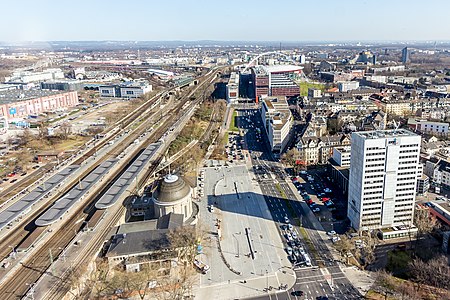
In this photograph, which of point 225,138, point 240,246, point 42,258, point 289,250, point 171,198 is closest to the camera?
point 42,258

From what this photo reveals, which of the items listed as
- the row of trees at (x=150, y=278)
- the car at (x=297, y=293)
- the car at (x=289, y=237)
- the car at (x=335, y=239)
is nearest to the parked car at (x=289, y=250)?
the car at (x=289, y=237)

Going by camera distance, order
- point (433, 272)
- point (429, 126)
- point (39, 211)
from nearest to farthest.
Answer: point (433, 272), point (39, 211), point (429, 126)

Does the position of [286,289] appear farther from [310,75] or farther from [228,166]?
[310,75]

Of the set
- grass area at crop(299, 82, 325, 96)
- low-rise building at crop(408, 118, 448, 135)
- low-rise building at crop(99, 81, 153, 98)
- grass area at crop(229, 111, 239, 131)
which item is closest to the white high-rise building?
low-rise building at crop(408, 118, 448, 135)

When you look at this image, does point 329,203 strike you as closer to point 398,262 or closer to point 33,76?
point 398,262

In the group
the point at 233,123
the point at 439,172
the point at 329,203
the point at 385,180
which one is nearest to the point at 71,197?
the point at 329,203

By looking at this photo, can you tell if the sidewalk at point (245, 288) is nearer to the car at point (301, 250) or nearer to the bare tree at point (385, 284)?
the car at point (301, 250)

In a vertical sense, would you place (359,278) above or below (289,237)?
below

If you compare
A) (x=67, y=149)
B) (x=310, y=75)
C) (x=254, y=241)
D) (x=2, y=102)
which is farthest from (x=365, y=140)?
(x=310, y=75)
